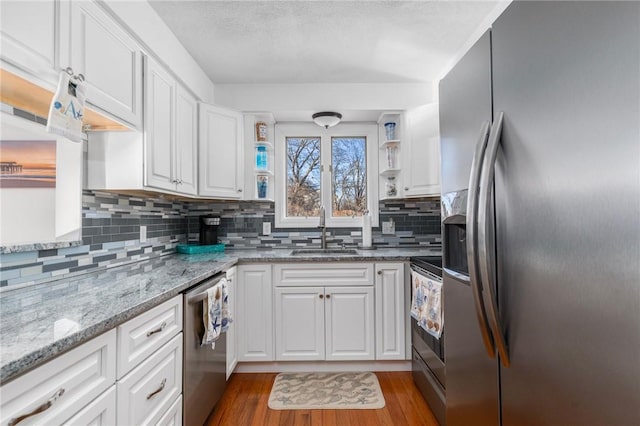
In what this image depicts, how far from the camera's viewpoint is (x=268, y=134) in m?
3.10

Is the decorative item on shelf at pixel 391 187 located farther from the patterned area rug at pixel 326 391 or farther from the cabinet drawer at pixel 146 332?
the cabinet drawer at pixel 146 332

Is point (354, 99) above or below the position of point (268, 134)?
above

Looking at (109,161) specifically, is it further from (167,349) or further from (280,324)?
(280,324)

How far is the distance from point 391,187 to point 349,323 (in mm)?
1251

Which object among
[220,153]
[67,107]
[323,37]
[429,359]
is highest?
[323,37]

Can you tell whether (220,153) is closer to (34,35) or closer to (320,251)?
(320,251)

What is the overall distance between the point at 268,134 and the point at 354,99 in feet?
2.82

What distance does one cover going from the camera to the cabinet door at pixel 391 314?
248 cm

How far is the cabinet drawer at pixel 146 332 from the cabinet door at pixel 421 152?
6.46ft

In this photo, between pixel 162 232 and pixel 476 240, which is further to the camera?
pixel 162 232

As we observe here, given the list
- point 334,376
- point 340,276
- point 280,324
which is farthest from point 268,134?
point 334,376

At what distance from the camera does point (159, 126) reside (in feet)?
6.19

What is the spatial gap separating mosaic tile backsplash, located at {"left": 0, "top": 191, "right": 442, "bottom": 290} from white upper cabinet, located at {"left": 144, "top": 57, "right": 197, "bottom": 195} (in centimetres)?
32

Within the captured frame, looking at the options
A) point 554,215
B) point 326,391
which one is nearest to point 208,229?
point 326,391
